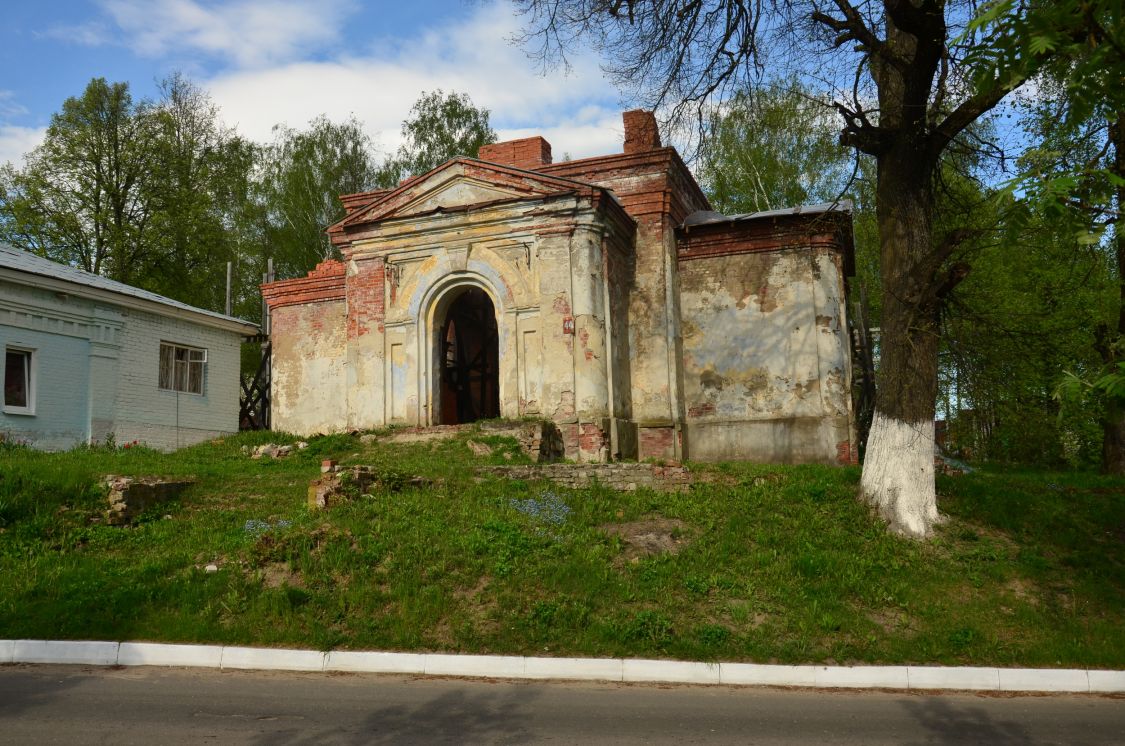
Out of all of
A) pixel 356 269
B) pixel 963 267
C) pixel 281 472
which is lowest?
pixel 281 472

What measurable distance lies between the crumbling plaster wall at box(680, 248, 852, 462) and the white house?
11399 millimetres

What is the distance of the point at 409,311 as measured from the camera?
58.0ft

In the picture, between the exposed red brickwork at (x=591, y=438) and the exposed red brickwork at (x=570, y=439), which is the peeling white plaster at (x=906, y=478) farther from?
the exposed red brickwork at (x=570, y=439)

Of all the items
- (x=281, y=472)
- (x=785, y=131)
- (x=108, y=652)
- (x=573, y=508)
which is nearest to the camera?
(x=108, y=652)

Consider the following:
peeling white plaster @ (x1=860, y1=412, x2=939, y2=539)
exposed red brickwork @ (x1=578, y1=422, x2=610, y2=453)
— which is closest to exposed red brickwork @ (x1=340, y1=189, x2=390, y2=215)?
exposed red brickwork @ (x1=578, y1=422, x2=610, y2=453)

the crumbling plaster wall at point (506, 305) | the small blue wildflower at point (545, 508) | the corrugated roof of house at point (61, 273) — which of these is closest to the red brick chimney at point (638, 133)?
the crumbling plaster wall at point (506, 305)

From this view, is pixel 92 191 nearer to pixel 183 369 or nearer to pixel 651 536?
pixel 183 369

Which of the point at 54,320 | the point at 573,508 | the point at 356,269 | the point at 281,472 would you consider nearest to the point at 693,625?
the point at 573,508

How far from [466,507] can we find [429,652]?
3.33 meters

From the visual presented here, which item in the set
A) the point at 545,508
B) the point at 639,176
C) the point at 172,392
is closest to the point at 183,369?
the point at 172,392

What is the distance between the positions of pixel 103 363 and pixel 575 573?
1343 centimetres

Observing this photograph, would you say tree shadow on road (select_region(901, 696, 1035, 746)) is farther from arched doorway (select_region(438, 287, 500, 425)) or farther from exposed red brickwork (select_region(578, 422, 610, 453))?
arched doorway (select_region(438, 287, 500, 425))

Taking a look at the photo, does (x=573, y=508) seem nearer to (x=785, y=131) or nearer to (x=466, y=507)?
(x=466, y=507)

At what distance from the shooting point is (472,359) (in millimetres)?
22047
